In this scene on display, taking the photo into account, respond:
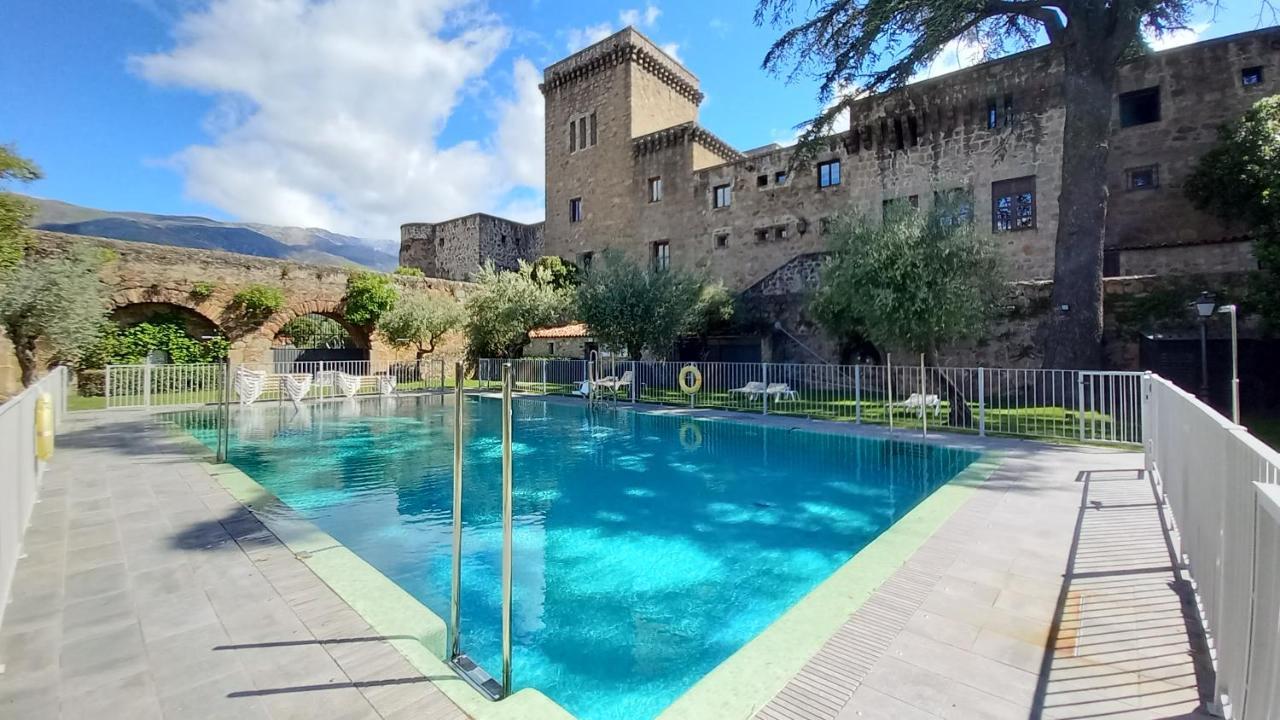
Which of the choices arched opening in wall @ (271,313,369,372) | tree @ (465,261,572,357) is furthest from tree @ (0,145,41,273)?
tree @ (465,261,572,357)

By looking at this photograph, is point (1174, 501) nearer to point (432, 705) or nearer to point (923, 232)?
point (432, 705)

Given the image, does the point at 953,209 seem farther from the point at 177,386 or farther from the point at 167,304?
the point at 167,304

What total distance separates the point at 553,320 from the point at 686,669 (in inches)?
747

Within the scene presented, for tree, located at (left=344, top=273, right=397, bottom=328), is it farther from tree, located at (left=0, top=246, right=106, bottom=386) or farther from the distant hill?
the distant hill

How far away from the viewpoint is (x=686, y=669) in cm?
327

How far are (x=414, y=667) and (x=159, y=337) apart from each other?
21.5 meters

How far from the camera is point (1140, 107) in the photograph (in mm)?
17000

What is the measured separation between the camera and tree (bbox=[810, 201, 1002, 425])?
1075 cm

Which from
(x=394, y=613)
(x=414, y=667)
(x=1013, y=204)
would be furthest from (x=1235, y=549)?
(x=1013, y=204)

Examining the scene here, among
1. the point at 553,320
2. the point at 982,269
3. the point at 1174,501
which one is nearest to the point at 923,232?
the point at 982,269

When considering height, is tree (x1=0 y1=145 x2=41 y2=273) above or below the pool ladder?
above

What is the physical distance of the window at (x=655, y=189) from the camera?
89.1ft

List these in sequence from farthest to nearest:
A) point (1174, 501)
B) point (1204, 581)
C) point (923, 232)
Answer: point (923, 232), point (1174, 501), point (1204, 581)

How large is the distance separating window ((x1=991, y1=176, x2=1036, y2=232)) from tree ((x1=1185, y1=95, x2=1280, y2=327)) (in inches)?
146
